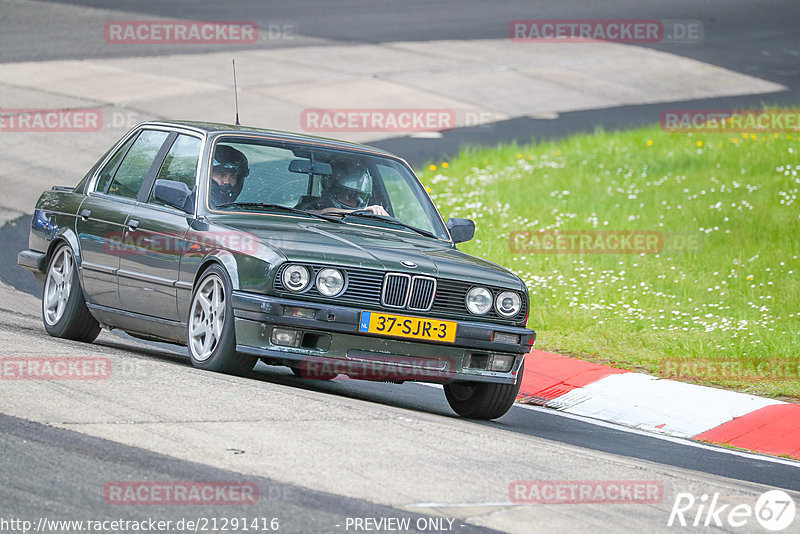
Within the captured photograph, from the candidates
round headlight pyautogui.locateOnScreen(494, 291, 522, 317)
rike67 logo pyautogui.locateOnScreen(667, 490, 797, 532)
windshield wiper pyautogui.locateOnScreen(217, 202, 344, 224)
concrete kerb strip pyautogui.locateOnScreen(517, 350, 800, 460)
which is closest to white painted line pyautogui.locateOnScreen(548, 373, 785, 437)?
concrete kerb strip pyautogui.locateOnScreen(517, 350, 800, 460)

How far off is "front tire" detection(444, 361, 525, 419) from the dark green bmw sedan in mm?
10

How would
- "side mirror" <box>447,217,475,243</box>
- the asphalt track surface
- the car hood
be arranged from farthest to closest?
"side mirror" <box>447,217,475,243</box> < the car hood < the asphalt track surface

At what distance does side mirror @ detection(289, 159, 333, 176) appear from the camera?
866cm

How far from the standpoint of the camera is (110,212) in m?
9.11

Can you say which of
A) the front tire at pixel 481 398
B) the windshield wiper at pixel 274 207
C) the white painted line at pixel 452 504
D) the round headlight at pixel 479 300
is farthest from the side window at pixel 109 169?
the white painted line at pixel 452 504

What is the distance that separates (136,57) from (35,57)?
80.6 inches

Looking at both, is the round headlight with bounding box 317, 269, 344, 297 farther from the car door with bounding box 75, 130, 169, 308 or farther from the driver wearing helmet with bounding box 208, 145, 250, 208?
the car door with bounding box 75, 130, 169, 308

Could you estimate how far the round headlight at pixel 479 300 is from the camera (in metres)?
7.93

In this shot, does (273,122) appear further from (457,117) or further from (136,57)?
(136,57)

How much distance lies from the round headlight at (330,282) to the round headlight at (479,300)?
0.84 meters

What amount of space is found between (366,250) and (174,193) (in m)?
1.39

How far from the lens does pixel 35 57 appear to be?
24.2m

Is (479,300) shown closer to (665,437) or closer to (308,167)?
(308,167)

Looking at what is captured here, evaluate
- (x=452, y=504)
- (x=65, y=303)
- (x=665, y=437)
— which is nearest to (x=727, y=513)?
(x=452, y=504)
